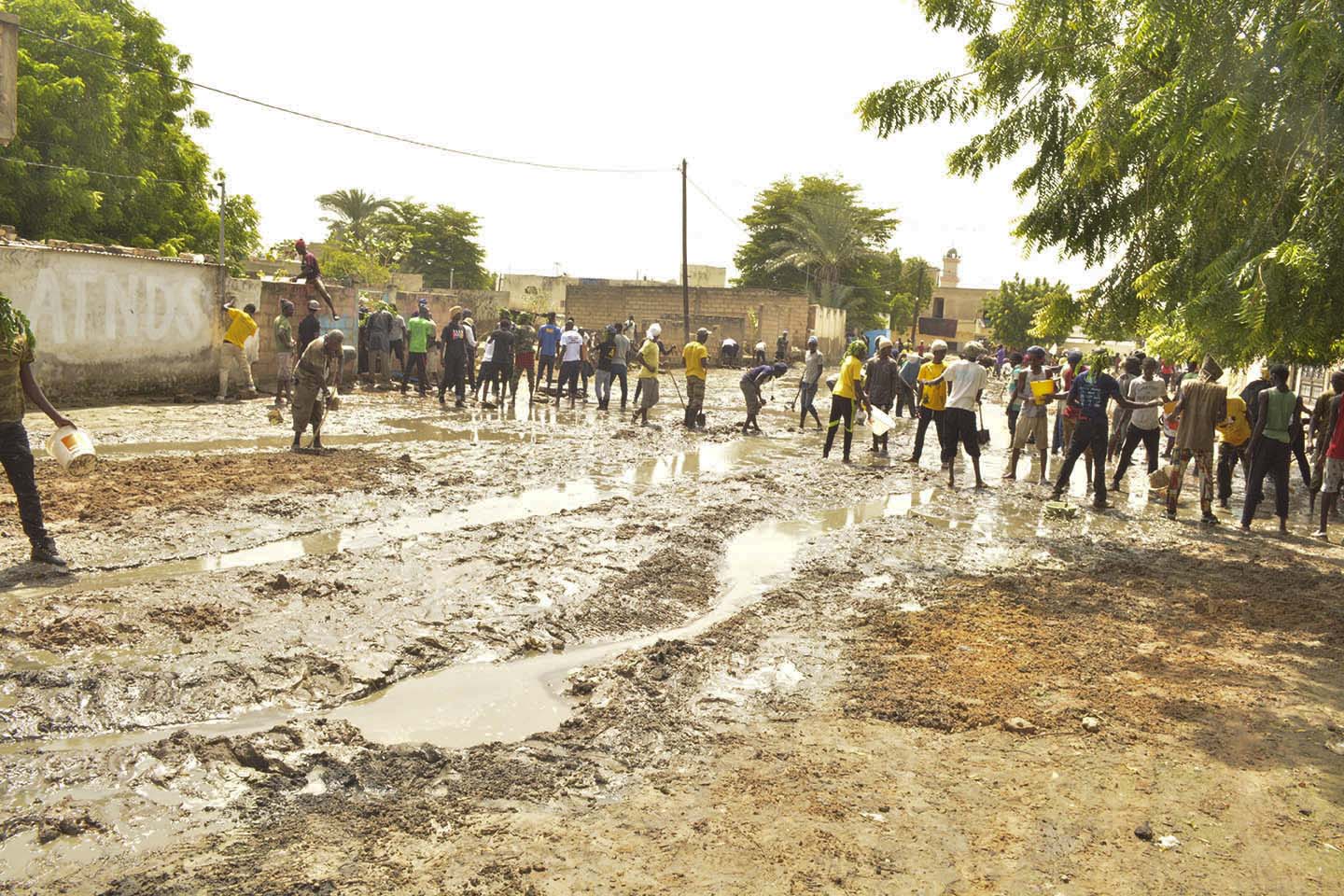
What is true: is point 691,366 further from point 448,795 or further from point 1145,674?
point 448,795

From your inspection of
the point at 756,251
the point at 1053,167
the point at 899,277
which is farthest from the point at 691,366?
the point at 899,277

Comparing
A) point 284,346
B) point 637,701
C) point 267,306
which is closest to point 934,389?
point 637,701

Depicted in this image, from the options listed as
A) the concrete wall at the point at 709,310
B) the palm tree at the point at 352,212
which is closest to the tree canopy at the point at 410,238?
the palm tree at the point at 352,212

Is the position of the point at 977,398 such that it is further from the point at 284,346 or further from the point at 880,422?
the point at 284,346

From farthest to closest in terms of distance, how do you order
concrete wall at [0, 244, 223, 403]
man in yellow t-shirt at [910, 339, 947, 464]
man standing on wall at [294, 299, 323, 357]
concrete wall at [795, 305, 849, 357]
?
concrete wall at [795, 305, 849, 357] < man standing on wall at [294, 299, 323, 357] < concrete wall at [0, 244, 223, 403] < man in yellow t-shirt at [910, 339, 947, 464]

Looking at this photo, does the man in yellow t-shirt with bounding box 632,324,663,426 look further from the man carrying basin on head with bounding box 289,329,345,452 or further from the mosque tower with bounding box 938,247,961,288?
the mosque tower with bounding box 938,247,961,288

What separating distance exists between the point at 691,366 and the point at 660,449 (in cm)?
248

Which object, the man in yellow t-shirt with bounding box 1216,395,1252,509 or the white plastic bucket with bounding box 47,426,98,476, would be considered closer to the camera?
the white plastic bucket with bounding box 47,426,98,476

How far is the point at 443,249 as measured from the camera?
60406 millimetres

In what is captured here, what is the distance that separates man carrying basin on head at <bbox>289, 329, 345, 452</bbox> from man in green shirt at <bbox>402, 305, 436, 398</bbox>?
7613 millimetres

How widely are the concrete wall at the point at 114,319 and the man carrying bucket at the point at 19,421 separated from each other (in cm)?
935

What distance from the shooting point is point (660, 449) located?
14.2 m

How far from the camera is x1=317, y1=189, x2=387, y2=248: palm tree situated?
51875 millimetres

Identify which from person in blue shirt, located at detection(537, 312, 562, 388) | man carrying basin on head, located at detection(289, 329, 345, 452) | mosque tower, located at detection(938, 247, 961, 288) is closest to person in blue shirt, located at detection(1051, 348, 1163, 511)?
man carrying basin on head, located at detection(289, 329, 345, 452)
